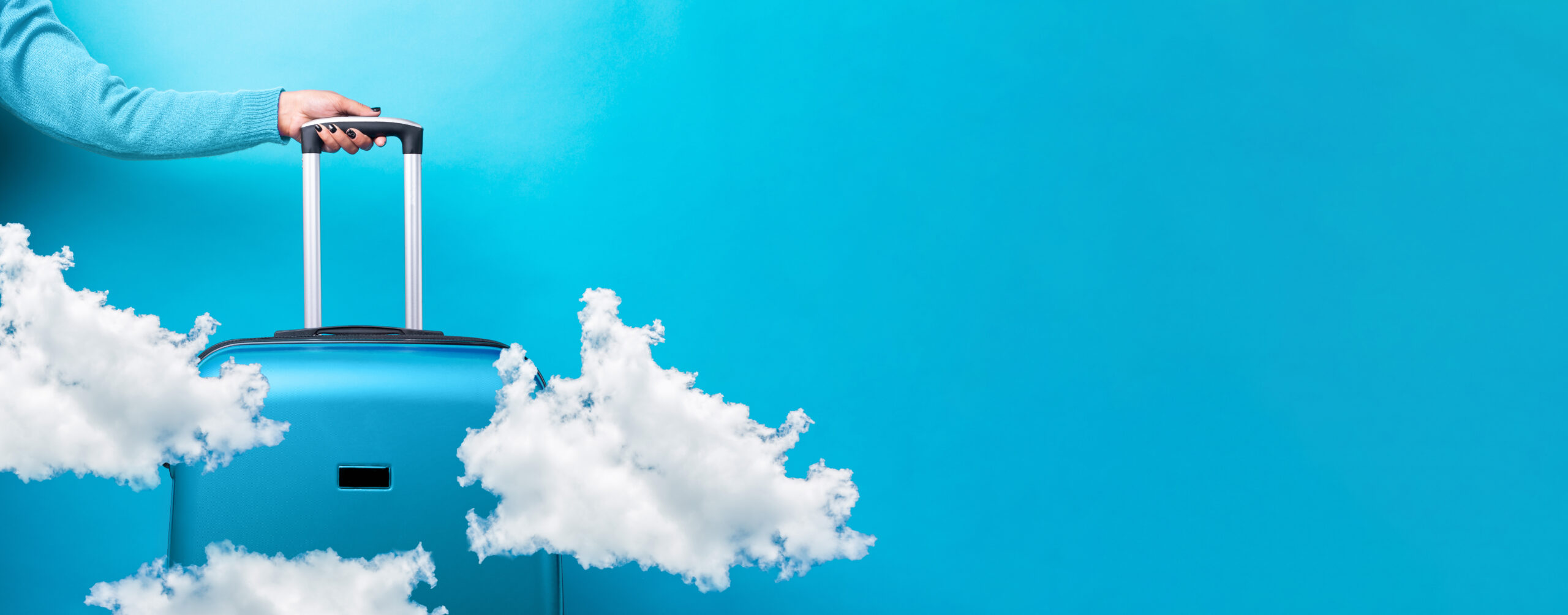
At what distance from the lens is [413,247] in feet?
2.53

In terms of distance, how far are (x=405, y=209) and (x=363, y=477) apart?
0.81ft

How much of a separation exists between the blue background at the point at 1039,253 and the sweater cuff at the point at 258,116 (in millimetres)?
145

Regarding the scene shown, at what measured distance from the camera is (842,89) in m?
1.03

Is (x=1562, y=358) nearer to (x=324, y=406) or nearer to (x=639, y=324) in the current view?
(x=639, y=324)

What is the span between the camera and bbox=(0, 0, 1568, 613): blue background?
978mm

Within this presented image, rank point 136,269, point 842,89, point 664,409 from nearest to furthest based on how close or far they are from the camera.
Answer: point 664,409, point 136,269, point 842,89

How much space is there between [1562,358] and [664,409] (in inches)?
Result: 43.2

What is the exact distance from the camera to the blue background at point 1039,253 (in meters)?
0.98

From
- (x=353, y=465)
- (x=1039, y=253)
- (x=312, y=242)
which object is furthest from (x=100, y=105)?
(x=1039, y=253)

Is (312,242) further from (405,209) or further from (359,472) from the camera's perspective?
(359,472)

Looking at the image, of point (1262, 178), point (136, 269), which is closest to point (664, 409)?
point (136, 269)

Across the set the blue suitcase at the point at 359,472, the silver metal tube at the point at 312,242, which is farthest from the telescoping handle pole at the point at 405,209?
the blue suitcase at the point at 359,472

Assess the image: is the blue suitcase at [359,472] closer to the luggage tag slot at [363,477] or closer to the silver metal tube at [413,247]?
the luggage tag slot at [363,477]

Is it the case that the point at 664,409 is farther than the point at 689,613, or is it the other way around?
the point at 689,613
